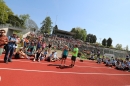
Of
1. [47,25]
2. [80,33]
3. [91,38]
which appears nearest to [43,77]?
[47,25]

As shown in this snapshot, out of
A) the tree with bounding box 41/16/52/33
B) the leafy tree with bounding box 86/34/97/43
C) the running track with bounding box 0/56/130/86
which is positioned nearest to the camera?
the running track with bounding box 0/56/130/86

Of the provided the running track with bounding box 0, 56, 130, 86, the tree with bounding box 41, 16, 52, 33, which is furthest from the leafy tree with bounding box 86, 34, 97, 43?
the running track with bounding box 0, 56, 130, 86

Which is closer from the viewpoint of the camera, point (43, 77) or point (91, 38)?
point (43, 77)

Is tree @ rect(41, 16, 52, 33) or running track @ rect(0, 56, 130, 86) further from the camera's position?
tree @ rect(41, 16, 52, 33)

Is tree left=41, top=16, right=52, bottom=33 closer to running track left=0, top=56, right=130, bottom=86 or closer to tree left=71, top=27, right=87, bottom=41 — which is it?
tree left=71, top=27, right=87, bottom=41

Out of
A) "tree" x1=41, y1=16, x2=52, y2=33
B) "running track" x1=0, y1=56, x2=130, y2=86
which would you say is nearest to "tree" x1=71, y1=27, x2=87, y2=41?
"tree" x1=41, y1=16, x2=52, y2=33

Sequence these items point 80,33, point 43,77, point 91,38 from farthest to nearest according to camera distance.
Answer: point 91,38, point 80,33, point 43,77

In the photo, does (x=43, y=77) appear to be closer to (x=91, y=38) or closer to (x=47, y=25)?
(x=47, y=25)

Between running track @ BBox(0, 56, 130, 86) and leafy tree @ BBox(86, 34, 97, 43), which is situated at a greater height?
leafy tree @ BBox(86, 34, 97, 43)

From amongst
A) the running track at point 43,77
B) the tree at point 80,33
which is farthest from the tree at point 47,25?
the running track at point 43,77

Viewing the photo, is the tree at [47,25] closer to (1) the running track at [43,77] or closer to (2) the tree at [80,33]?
(2) the tree at [80,33]

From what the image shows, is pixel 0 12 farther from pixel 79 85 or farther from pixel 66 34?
pixel 79 85

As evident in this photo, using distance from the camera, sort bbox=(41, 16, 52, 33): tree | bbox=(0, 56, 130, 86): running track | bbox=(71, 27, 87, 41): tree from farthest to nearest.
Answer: bbox=(71, 27, 87, 41): tree
bbox=(41, 16, 52, 33): tree
bbox=(0, 56, 130, 86): running track

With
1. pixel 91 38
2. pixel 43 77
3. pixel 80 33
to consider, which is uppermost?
pixel 80 33
